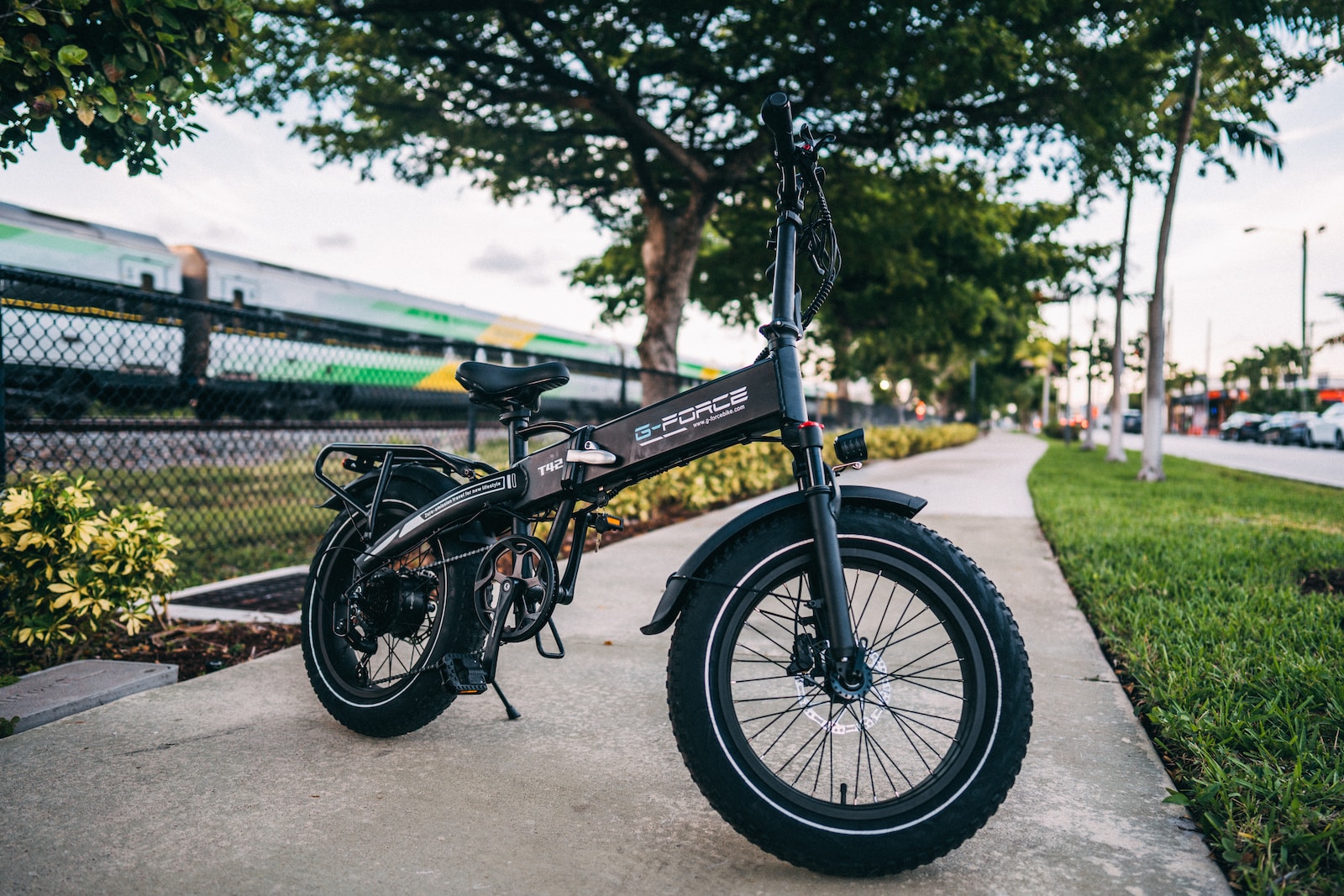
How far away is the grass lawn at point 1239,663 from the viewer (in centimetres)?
203

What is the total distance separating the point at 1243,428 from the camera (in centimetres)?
4550

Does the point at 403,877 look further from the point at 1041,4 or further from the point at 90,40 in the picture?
the point at 1041,4

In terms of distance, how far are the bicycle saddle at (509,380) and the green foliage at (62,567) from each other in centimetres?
180

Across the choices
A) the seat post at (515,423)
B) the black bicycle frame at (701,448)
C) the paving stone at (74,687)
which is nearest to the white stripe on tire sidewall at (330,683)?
the black bicycle frame at (701,448)

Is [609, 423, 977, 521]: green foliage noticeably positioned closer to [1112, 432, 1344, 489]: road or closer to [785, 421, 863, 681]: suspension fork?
[785, 421, 863, 681]: suspension fork

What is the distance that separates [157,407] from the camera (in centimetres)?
734

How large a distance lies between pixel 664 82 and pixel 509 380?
11321 mm

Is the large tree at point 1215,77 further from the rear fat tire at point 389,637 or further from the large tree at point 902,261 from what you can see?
the rear fat tire at point 389,637

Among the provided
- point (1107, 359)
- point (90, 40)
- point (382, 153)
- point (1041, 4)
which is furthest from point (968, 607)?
point (1107, 359)

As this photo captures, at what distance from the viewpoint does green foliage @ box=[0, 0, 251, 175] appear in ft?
9.31

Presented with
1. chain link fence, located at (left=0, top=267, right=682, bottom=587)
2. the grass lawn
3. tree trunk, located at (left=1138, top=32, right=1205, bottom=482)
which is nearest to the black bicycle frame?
the grass lawn

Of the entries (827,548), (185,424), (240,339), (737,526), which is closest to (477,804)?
(737,526)

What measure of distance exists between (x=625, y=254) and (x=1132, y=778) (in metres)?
16.9

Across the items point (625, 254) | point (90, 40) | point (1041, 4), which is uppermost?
point (1041, 4)
